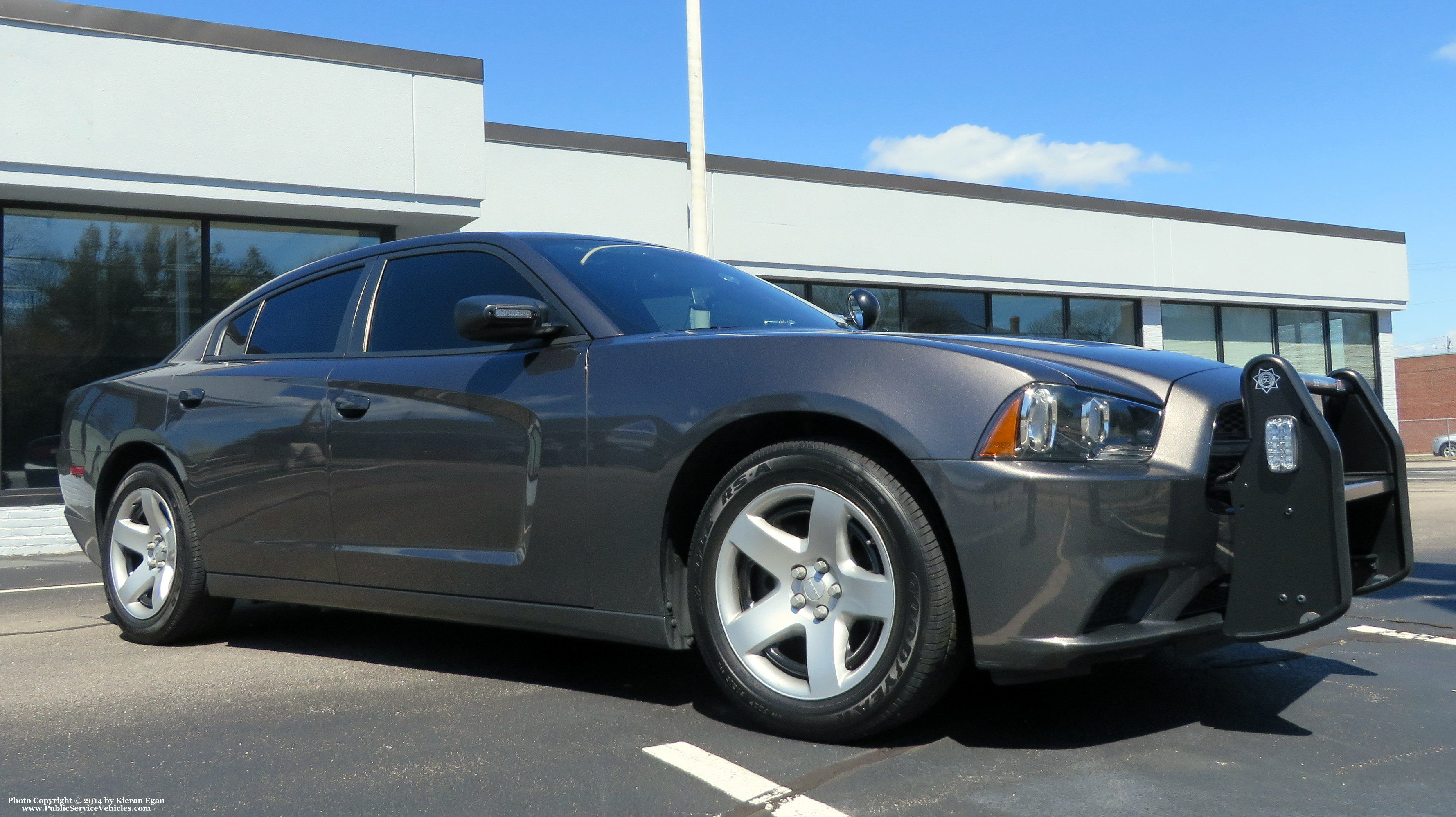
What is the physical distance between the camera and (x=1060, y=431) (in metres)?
2.71

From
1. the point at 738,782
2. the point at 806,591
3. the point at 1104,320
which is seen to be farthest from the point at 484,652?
the point at 1104,320

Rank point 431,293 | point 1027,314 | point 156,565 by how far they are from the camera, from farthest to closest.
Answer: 1. point 1027,314
2. point 156,565
3. point 431,293

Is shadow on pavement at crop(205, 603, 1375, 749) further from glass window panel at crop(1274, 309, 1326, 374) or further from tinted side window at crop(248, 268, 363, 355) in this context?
glass window panel at crop(1274, 309, 1326, 374)

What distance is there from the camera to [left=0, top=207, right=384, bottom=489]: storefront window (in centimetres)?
1015

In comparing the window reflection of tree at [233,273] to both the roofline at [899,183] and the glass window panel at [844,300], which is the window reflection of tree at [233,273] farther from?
the glass window panel at [844,300]

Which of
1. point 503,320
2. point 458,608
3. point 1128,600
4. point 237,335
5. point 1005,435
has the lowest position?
point 458,608

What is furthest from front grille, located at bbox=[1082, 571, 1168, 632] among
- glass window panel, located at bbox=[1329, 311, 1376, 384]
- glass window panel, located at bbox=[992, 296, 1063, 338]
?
glass window panel, located at bbox=[1329, 311, 1376, 384]

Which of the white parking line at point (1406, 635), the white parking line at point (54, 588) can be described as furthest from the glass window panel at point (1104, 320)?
the white parking line at point (54, 588)

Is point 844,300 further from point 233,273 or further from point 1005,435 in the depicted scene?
point 1005,435

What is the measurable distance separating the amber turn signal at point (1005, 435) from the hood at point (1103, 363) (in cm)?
19

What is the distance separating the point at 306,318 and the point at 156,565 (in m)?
1.23

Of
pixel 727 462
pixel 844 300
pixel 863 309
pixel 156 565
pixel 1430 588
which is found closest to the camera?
pixel 727 462

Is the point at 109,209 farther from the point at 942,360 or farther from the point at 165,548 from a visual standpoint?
the point at 942,360

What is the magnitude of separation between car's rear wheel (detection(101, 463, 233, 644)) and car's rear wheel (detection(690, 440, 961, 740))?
8.14 ft
